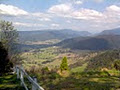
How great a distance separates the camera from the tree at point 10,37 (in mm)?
46844

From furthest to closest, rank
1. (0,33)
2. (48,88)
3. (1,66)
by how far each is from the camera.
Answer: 1. (0,33)
2. (1,66)
3. (48,88)

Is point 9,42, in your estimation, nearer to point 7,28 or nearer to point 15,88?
point 7,28

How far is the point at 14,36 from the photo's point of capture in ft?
160

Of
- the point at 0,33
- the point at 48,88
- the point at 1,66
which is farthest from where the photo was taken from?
the point at 0,33

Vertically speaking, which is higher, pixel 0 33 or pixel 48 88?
pixel 0 33

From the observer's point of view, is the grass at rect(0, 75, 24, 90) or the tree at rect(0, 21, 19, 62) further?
the tree at rect(0, 21, 19, 62)

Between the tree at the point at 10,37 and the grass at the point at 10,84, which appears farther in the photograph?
the tree at the point at 10,37

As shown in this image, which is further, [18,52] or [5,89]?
[18,52]

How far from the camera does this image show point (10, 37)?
47.7 m

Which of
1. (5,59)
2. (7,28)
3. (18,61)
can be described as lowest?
(18,61)

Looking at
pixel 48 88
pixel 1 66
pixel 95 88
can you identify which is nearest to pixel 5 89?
pixel 48 88

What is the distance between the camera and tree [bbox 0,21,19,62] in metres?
46.8

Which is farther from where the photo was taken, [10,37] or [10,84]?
[10,37]

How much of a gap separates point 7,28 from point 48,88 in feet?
123
